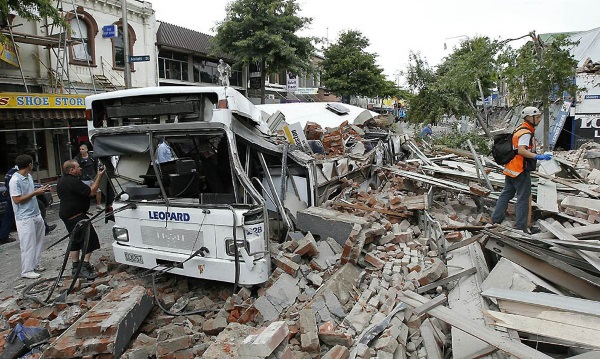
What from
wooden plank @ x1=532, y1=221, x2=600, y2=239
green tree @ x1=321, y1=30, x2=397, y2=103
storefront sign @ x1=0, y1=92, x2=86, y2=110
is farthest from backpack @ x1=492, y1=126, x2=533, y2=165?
green tree @ x1=321, y1=30, x2=397, y2=103

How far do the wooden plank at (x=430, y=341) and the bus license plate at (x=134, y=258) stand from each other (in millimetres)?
3333

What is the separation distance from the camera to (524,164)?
5699mm

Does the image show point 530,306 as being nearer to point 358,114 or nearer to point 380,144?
point 380,144

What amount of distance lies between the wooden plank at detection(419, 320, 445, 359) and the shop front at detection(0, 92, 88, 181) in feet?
38.9

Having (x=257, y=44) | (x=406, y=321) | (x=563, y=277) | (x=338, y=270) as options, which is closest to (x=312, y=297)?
(x=338, y=270)

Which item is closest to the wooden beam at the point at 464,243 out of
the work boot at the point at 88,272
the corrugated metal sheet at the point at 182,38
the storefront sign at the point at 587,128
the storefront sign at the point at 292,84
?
the work boot at the point at 88,272

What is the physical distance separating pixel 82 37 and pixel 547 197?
16585 millimetres

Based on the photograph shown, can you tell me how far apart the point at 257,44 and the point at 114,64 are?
23.8 feet

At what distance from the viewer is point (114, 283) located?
5090 millimetres

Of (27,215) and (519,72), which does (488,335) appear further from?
(519,72)

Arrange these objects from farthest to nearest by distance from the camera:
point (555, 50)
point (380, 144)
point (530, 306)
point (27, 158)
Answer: point (555, 50), point (380, 144), point (27, 158), point (530, 306)

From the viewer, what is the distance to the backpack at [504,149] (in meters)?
5.80

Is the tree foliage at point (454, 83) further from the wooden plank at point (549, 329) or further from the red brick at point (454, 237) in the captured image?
the wooden plank at point (549, 329)

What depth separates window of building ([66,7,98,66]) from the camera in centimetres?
1565
